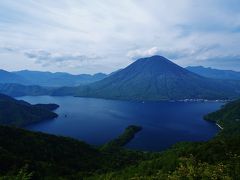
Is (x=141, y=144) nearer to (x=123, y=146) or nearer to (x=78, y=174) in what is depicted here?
(x=123, y=146)

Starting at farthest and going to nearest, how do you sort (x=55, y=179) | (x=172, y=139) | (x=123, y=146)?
(x=172, y=139) → (x=123, y=146) → (x=55, y=179)

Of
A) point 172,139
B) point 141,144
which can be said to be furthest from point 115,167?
point 172,139

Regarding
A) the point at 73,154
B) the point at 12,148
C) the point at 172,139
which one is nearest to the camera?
the point at 12,148

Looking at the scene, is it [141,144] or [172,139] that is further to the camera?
[172,139]

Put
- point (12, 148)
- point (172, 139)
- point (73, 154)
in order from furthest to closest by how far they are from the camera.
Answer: point (172, 139)
point (73, 154)
point (12, 148)

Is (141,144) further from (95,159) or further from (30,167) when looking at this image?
(30,167)

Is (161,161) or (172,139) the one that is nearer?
(161,161)

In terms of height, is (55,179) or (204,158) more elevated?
(204,158)

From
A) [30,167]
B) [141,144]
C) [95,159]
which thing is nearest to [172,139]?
[141,144]

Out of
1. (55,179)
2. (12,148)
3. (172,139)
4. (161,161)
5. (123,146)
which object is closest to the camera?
(55,179)
